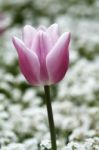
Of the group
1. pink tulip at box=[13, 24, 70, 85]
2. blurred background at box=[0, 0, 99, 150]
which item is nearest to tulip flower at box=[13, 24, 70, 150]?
pink tulip at box=[13, 24, 70, 85]

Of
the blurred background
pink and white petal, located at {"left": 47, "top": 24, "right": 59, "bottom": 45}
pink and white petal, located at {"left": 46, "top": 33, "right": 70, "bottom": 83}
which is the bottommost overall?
the blurred background

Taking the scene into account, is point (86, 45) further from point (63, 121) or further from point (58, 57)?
point (58, 57)

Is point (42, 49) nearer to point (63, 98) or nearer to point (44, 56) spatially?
point (44, 56)

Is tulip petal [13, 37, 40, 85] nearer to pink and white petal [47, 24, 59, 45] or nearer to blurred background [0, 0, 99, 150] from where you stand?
pink and white petal [47, 24, 59, 45]

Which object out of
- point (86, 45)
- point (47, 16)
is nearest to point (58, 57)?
point (86, 45)

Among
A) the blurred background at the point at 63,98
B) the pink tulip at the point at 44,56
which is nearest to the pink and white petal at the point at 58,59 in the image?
the pink tulip at the point at 44,56
